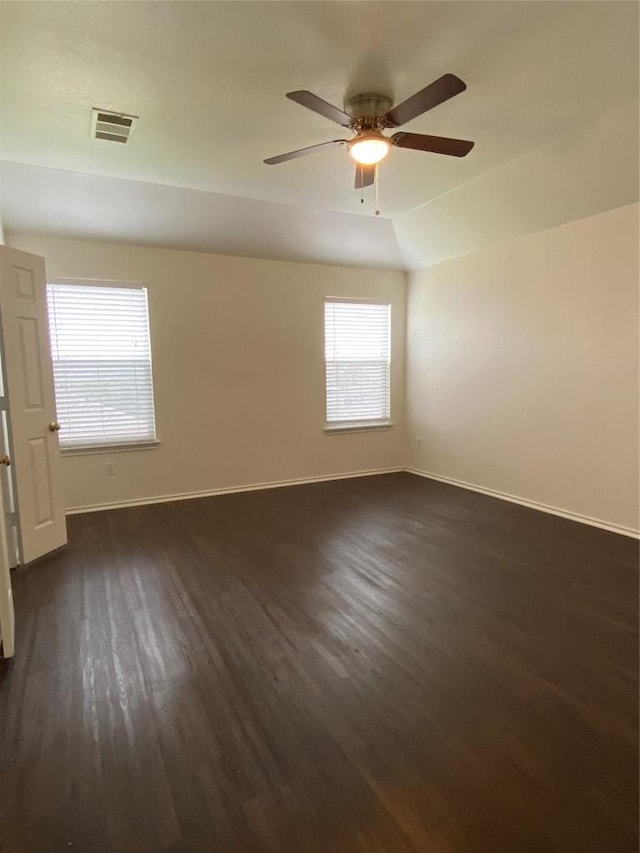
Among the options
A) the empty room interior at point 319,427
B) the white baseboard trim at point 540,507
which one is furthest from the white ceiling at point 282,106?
the white baseboard trim at point 540,507

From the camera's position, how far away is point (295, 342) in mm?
5477

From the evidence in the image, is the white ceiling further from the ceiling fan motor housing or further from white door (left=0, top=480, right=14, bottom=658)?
white door (left=0, top=480, right=14, bottom=658)

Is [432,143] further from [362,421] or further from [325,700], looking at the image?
[362,421]

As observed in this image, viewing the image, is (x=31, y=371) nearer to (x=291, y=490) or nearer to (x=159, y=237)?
(x=159, y=237)

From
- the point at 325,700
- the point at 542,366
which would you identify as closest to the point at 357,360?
the point at 542,366

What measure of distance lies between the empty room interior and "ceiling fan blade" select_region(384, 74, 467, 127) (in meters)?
0.02

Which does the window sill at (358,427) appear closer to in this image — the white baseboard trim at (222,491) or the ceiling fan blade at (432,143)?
the white baseboard trim at (222,491)

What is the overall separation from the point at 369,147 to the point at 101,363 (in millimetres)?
3298

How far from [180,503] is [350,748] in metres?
3.62

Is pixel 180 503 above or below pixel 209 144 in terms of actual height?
below

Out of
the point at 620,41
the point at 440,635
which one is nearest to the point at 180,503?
the point at 440,635

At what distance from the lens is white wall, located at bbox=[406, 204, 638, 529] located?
3.72 metres

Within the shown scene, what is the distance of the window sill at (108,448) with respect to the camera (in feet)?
14.8

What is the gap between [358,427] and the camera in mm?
5945
